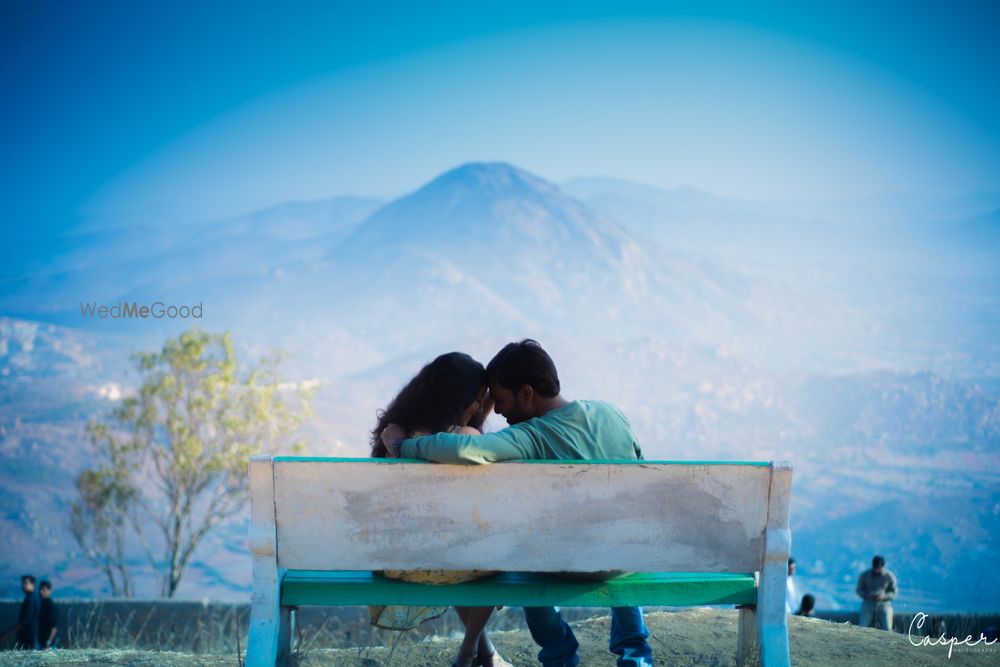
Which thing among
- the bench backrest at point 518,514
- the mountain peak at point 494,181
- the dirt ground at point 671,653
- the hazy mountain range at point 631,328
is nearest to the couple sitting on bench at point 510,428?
the bench backrest at point 518,514

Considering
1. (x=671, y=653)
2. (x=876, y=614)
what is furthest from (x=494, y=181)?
(x=671, y=653)

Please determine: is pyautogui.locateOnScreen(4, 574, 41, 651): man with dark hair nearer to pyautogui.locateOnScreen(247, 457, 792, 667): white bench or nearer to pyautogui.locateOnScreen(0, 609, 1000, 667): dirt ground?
pyautogui.locateOnScreen(0, 609, 1000, 667): dirt ground

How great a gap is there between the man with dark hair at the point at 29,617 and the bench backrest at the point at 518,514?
737cm

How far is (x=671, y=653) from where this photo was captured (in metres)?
4.56

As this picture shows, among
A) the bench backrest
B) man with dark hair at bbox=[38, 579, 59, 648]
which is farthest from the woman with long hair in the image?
man with dark hair at bbox=[38, 579, 59, 648]

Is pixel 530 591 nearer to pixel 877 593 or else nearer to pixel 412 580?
pixel 412 580

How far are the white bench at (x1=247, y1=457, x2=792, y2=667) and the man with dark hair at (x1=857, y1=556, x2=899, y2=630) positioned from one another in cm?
703

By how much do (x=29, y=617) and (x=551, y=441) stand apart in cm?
800

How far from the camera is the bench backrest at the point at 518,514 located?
3.09 metres

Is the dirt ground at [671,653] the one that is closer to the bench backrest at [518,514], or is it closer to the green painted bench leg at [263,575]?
the green painted bench leg at [263,575]

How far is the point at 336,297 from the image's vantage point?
152 metres

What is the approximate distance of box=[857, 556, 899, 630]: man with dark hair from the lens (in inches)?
375

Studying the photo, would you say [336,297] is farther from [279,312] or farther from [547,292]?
[547,292]

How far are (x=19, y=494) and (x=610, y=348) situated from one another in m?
78.5
